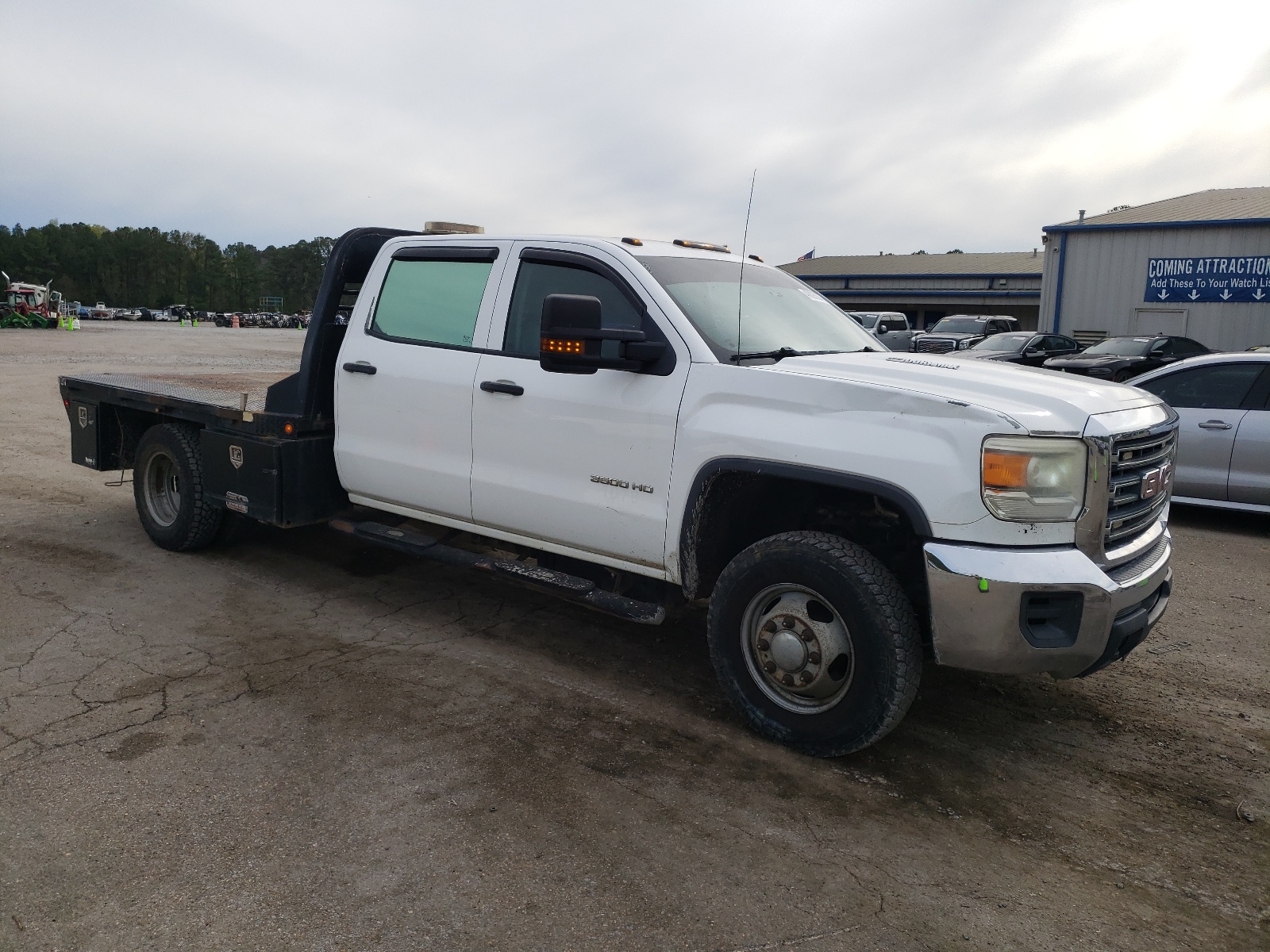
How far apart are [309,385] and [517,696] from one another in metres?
2.38

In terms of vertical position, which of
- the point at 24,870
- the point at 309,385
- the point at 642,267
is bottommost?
the point at 24,870

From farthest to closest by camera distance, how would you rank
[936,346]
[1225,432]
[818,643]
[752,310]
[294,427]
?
[936,346] → [1225,432] → [294,427] → [752,310] → [818,643]

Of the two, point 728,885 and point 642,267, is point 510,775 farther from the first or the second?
point 642,267

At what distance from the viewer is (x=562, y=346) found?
393 cm

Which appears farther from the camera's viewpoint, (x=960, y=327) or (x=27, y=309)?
(x=27, y=309)

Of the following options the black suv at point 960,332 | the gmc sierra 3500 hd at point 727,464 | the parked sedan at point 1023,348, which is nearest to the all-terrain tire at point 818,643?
the gmc sierra 3500 hd at point 727,464

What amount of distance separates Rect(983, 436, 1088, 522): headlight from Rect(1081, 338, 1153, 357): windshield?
16.2 meters

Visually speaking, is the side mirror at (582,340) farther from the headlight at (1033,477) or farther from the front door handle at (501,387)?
the headlight at (1033,477)

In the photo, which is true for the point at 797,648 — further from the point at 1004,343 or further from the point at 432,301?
the point at 1004,343

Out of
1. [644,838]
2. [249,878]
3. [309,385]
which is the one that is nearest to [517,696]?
[644,838]

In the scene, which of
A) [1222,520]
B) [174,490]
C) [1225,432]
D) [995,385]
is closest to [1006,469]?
[995,385]

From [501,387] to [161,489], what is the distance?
3.42 metres

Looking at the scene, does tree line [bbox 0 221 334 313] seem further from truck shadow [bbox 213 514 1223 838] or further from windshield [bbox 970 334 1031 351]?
truck shadow [bbox 213 514 1223 838]

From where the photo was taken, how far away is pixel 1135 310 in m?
25.0
